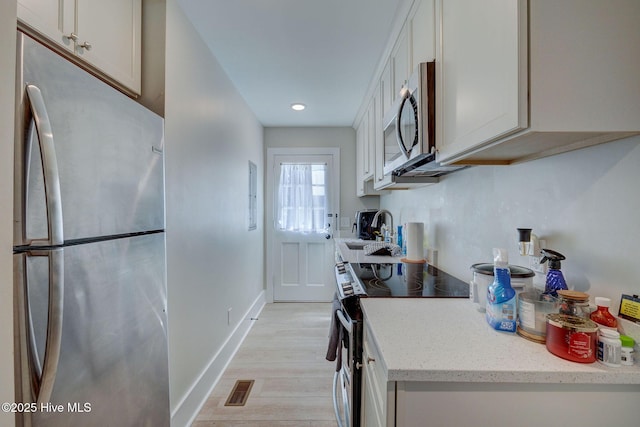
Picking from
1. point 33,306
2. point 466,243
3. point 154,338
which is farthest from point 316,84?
point 33,306

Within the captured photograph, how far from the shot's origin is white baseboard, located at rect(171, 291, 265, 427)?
1.59m

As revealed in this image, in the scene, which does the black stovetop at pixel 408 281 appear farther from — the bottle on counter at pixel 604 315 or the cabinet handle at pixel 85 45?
the cabinet handle at pixel 85 45

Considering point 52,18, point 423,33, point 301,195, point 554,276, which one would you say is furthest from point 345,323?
point 301,195

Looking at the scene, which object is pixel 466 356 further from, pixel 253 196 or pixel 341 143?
pixel 341 143

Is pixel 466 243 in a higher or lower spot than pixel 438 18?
lower

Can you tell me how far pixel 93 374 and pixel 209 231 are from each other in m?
1.20

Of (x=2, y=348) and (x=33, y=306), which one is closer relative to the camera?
(x=2, y=348)

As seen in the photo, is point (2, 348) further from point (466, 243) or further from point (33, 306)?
point (466, 243)

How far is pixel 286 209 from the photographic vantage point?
3.88m

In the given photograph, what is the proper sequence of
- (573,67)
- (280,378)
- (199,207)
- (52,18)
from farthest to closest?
(280,378) → (199,207) → (52,18) → (573,67)

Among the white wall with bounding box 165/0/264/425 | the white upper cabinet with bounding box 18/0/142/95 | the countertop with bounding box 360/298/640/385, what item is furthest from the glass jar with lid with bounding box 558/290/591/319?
the white upper cabinet with bounding box 18/0/142/95

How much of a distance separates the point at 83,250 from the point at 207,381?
1515 mm

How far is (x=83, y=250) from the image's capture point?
844mm

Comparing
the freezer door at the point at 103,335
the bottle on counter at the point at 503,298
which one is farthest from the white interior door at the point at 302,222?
the bottle on counter at the point at 503,298
